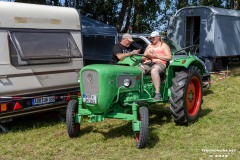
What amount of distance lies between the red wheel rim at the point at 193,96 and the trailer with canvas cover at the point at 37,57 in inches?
83.2

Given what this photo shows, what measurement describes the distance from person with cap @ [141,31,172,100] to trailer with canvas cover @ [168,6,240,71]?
883 centimetres

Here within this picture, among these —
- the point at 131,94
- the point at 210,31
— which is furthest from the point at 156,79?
the point at 210,31

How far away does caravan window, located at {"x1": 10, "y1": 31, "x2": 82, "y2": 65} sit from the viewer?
19.5 feet

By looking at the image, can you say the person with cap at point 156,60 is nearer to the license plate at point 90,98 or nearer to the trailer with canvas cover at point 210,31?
the license plate at point 90,98

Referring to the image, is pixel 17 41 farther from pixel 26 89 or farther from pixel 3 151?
pixel 3 151

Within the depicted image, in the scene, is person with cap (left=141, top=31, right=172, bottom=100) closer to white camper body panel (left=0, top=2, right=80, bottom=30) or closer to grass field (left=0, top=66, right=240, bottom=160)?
grass field (left=0, top=66, right=240, bottom=160)

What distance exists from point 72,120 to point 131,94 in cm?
100

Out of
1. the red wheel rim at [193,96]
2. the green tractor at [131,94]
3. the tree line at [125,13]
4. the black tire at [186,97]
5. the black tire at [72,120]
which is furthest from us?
the tree line at [125,13]

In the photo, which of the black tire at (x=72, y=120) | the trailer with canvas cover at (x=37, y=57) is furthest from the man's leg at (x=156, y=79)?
the trailer with canvas cover at (x=37, y=57)

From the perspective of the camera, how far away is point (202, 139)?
5.54 m

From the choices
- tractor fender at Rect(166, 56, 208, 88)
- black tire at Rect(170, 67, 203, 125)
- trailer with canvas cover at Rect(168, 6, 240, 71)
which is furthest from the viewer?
trailer with canvas cover at Rect(168, 6, 240, 71)

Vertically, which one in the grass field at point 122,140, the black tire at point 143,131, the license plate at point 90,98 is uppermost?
the license plate at point 90,98

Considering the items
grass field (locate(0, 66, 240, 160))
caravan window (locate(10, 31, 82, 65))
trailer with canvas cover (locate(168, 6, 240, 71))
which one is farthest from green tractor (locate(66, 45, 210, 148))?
trailer with canvas cover (locate(168, 6, 240, 71))

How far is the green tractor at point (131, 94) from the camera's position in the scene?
17.2ft
